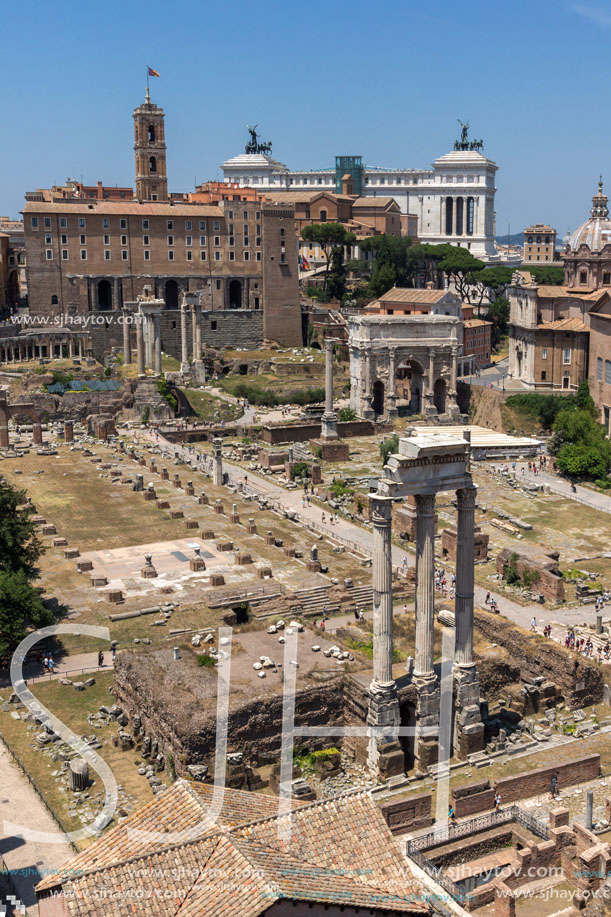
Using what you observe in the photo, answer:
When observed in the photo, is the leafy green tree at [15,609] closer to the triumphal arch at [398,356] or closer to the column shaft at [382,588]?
the column shaft at [382,588]

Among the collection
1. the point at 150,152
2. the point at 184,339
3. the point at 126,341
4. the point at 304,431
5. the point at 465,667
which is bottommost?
the point at 465,667

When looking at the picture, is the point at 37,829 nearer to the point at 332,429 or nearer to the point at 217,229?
the point at 332,429

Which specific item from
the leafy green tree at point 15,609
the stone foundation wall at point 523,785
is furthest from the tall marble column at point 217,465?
the stone foundation wall at point 523,785

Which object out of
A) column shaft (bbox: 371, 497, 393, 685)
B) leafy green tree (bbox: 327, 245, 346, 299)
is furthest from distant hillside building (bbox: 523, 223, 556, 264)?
column shaft (bbox: 371, 497, 393, 685)

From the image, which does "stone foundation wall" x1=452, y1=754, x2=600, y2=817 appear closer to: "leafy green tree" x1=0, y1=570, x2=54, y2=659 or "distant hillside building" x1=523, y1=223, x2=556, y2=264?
"leafy green tree" x1=0, y1=570, x2=54, y2=659

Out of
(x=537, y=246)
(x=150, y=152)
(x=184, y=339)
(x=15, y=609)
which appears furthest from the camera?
(x=537, y=246)

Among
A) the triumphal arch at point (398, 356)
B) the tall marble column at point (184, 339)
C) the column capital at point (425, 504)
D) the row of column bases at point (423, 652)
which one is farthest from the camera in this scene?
the tall marble column at point (184, 339)

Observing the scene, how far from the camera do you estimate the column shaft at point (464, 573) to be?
27578 millimetres

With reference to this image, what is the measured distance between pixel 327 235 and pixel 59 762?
290 feet

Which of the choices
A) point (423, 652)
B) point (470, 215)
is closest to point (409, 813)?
point (423, 652)

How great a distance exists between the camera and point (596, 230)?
299 ft

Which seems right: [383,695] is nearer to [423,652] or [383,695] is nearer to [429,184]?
[423,652]

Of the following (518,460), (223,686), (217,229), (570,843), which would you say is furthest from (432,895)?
(217,229)

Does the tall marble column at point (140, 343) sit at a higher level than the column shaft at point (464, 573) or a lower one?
higher
